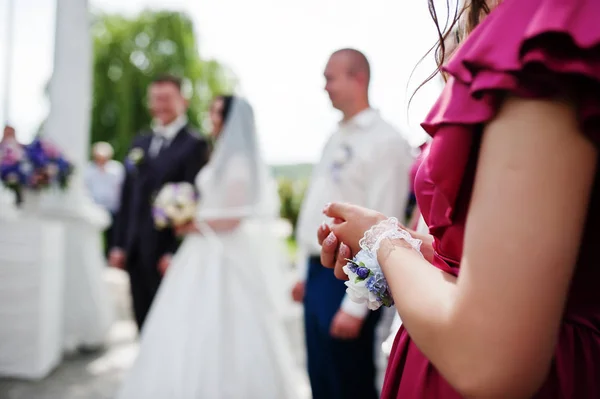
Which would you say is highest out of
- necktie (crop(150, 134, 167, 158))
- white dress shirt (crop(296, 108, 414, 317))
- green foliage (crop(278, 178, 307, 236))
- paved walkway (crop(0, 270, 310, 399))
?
white dress shirt (crop(296, 108, 414, 317))

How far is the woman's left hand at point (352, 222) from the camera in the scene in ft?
3.40

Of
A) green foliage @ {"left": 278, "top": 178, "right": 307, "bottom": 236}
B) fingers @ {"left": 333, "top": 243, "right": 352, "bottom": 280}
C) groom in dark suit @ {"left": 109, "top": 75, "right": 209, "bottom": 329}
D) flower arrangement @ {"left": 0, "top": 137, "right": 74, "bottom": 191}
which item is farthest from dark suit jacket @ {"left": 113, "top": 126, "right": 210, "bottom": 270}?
green foliage @ {"left": 278, "top": 178, "right": 307, "bottom": 236}

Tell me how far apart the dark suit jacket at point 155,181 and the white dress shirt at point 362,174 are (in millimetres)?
1612

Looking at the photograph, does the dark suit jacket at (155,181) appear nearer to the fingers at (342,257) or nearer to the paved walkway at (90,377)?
the paved walkway at (90,377)

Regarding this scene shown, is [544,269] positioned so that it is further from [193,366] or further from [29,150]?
[29,150]

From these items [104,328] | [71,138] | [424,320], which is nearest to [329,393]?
[424,320]

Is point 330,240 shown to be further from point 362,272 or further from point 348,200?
point 348,200

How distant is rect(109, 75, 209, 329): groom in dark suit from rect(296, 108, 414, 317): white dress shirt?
1.65 m

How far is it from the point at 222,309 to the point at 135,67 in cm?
1451

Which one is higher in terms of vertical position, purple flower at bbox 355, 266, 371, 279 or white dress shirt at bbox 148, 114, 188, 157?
purple flower at bbox 355, 266, 371, 279

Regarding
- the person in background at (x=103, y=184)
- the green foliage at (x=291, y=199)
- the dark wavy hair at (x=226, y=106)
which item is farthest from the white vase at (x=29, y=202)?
the green foliage at (x=291, y=199)

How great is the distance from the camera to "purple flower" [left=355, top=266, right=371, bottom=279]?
973 mm

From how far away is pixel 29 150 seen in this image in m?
4.26

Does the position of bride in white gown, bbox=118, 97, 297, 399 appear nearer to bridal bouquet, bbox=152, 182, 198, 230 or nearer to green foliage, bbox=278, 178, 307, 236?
bridal bouquet, bbox=152, 182, 198, 230
